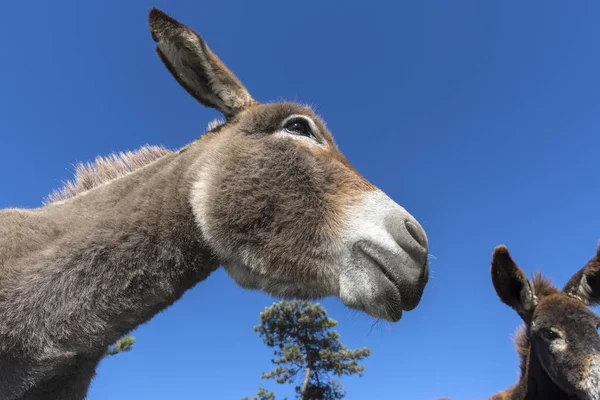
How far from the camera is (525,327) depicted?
6086mm

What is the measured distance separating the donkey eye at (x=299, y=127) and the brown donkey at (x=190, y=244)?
18 millimetres

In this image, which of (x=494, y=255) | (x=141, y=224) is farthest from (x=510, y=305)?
(x=141, y=224)

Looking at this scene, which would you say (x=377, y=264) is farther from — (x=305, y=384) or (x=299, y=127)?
(x=305, y=384)

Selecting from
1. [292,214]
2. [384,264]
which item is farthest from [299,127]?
[384,264]

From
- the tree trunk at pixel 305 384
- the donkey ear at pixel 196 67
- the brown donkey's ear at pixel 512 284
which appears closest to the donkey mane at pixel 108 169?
the donkey ear at pixel 196 67

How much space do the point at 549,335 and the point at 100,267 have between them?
5.04m

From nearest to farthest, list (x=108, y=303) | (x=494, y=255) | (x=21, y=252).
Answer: (x=108, y=303)
(x=21, y=252)
(x=494, y=255)

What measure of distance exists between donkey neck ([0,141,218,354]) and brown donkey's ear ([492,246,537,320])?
14.5 ft

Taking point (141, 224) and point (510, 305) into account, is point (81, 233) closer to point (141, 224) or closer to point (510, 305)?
point (141, 224)

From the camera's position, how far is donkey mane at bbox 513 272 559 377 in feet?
19.2

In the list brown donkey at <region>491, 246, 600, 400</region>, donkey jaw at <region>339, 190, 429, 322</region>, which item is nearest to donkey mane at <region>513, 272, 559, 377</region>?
brown donkey at <region>491, 246, 600, 400</region>

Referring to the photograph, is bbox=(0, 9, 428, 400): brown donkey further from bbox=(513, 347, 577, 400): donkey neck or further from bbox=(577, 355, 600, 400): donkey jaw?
bbox=(513, 347, 577, 400): donkey neck

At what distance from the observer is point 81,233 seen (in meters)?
2.78

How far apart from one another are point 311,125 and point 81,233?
6.12ft
